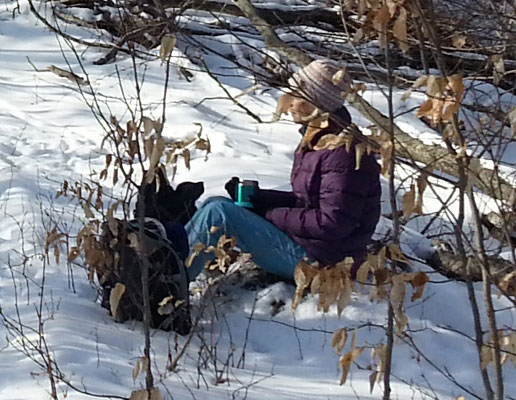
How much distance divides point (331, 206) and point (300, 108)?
186cm

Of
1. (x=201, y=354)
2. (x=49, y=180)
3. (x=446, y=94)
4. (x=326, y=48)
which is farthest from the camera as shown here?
(x=326, y=48)

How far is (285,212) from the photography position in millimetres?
4242

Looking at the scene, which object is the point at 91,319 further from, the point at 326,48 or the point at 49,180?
the point at 326,48

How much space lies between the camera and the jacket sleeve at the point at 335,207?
3961mm

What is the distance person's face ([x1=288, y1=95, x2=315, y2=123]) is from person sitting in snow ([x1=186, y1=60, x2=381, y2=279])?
4.99 feet

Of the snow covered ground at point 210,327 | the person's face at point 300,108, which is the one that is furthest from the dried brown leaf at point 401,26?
the snow covered ground at point 210,327

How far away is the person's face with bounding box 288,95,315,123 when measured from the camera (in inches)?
83.2

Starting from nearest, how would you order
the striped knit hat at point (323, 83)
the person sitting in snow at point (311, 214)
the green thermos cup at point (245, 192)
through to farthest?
the striped knit hat at point (323, 83), the person sitting in snow at point (311, 214), the green thermos cup at point (245, 192)

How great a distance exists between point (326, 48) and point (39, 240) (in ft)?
14.5

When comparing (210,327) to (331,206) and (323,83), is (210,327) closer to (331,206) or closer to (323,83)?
(331,206)

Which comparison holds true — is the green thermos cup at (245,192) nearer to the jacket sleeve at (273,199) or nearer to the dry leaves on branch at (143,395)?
the jacket sleeve at (273,199)

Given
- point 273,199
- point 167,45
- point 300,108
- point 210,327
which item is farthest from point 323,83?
point 167,45

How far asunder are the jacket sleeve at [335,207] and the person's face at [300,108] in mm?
1733

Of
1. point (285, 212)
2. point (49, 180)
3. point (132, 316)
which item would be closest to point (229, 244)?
point (285, 212)
